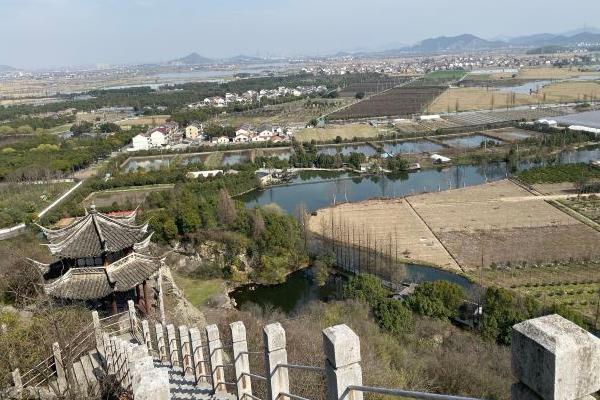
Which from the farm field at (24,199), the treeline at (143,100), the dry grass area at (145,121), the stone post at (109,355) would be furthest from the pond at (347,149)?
the stone post at (109,355)

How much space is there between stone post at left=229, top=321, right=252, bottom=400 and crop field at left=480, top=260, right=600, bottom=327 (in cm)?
1338

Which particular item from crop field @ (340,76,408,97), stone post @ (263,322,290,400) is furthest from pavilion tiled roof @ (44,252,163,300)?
crop field @ (340,76,408,97)

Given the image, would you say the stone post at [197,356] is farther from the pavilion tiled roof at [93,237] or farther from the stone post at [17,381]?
the pavilion tiled roof at [93,237]

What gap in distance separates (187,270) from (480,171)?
24.0 metres

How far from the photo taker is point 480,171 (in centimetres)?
3572

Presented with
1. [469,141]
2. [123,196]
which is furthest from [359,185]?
[469,141]

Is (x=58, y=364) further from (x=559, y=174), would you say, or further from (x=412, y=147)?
(x=412, y=147)

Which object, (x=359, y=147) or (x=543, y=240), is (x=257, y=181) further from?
(x=543, y=240)

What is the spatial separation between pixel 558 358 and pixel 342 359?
1083 millimetres

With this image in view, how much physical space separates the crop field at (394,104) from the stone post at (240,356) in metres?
56.8

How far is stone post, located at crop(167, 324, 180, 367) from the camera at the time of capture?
6.04 metres

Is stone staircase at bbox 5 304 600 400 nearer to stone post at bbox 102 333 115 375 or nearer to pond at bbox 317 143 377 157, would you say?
stone post at bbox 102 333 115 375

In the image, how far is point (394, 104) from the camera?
69.6 m

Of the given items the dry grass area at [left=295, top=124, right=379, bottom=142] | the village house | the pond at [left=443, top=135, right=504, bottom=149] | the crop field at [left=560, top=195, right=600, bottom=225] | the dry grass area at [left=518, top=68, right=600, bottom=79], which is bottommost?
the crop field at [left=560, top=195, right=600, bottom=225]
